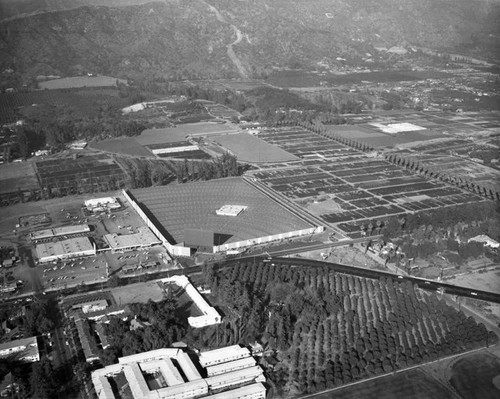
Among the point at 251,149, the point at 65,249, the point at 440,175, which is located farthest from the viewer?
the point at 251,149

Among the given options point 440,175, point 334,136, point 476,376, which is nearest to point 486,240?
point 440,175

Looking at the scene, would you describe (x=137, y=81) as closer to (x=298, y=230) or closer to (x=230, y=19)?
(x=230, y=19)

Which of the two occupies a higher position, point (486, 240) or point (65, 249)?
point (65, 249)

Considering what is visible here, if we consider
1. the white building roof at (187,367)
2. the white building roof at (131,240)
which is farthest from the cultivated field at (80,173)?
the white building roof at (187,367)

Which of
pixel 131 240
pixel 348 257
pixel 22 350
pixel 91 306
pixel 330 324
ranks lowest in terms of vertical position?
pixel 348 257

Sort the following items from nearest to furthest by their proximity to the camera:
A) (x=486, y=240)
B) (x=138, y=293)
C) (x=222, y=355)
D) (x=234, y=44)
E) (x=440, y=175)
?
(x=222, y=355) → (x=138, y=293) → (x=486, y=240) → (x=440, y=175) → (x=234, y=44)

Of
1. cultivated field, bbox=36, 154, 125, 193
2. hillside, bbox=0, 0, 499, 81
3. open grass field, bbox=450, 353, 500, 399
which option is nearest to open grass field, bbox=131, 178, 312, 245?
cultivated field, bbox=36, 154, 125, 193

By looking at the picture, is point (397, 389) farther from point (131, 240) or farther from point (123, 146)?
point (123, 146)
